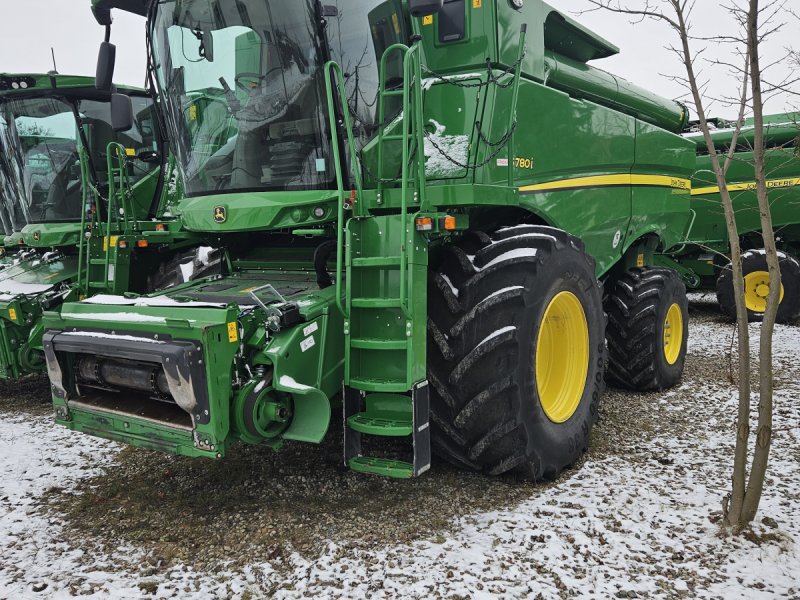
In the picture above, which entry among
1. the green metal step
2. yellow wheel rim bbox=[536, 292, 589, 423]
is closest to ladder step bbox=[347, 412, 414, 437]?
the green metal step

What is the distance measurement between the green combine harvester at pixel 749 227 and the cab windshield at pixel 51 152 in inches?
276

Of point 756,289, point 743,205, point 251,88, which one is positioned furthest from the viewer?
point 743,205

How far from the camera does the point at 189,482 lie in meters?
3.53

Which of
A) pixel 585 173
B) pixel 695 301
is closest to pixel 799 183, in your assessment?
pixel 695 301

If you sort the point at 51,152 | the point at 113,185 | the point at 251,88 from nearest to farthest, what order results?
1. the point at 251,88
2. the point at 113,185
3. the point at 51,152

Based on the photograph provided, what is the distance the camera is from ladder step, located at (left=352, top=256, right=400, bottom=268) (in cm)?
302

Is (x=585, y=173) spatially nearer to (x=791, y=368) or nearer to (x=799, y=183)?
(x=791, y=368)

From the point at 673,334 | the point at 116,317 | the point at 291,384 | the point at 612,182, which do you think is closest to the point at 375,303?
the point at 291,384

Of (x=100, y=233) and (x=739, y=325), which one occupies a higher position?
(x=100, y=233)

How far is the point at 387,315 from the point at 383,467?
2.38 ft

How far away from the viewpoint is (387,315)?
121 inches

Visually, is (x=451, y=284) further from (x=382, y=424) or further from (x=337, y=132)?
(x=337, y=132)

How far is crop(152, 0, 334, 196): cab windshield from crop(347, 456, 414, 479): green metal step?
1464 mm

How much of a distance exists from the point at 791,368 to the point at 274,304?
527 centimetres
